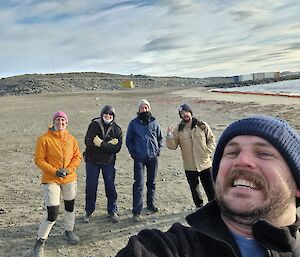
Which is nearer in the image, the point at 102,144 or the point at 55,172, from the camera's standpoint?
the point at 55,172

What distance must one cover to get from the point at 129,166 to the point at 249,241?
9.57m

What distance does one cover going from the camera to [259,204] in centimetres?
209

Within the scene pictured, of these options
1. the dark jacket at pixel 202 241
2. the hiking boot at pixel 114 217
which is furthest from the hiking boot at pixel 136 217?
the dark jacket at pixel 202 241

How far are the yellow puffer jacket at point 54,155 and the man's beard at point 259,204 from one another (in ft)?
14.2

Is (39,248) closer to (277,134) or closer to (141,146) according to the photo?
(141,146)

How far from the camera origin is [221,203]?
2193mm

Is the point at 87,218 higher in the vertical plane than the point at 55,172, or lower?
lower

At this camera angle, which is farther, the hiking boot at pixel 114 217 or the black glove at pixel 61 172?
the hiking boot at pixel 114 217

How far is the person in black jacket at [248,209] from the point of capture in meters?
2.01

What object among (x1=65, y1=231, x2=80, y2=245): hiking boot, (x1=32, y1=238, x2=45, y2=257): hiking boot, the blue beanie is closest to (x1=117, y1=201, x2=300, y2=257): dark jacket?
the blue beanie

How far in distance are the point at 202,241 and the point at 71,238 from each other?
4.83 meters

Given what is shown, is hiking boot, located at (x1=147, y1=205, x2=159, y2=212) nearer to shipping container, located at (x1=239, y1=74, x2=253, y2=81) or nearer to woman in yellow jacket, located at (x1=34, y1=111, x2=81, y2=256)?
woman in yellow jacket, located at (x1=34, y1=111, x2=81, y2=256)

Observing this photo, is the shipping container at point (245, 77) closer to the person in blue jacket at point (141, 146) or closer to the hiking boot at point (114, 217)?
the person in blue jacket at point (141, 146)

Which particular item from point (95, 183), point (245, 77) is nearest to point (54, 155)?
point (95, 183)
